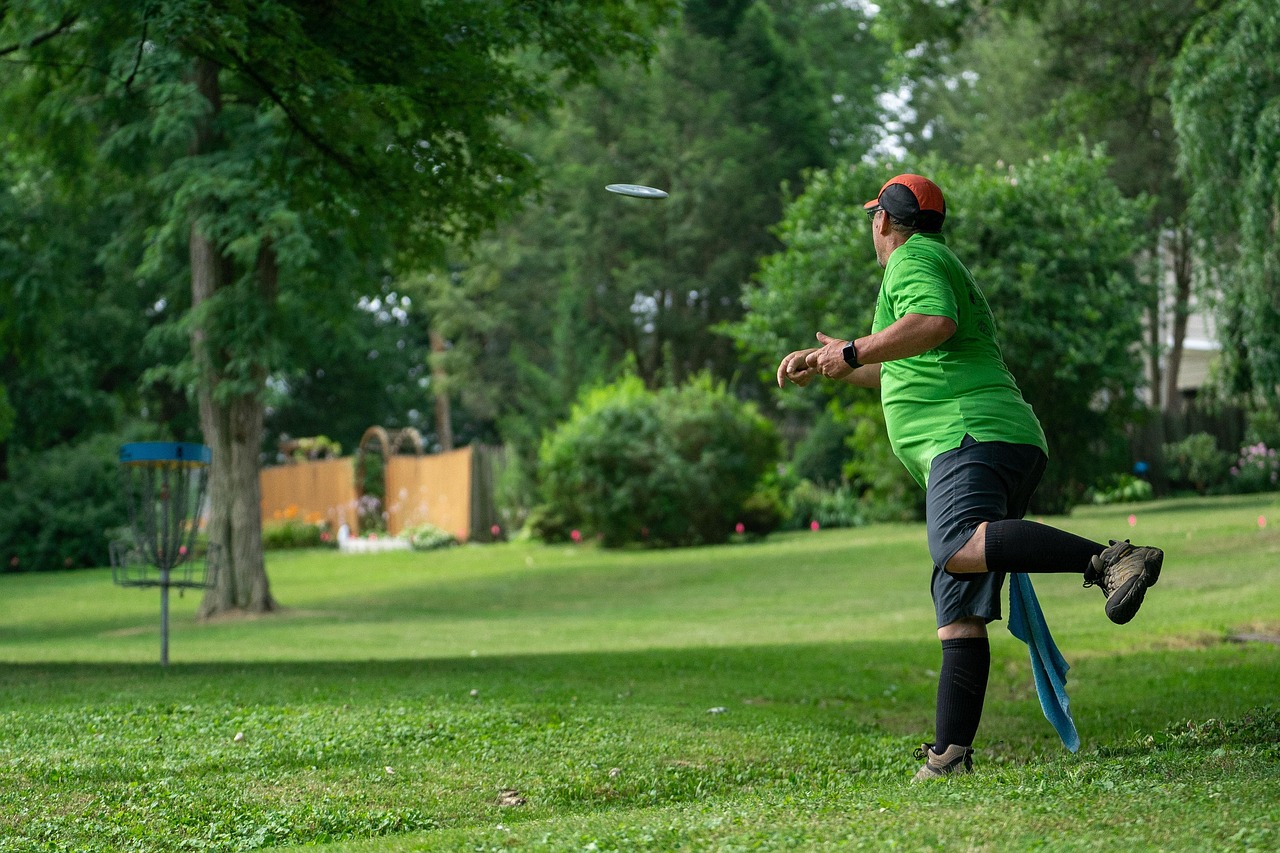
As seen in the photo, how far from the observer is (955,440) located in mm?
4590

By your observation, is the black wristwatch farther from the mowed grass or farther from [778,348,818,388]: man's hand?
the mowed grass

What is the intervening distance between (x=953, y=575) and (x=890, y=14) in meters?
14.0

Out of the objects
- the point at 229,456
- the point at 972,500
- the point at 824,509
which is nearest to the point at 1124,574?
the point at 972,500

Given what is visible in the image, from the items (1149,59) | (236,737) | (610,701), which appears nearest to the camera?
(236,737)

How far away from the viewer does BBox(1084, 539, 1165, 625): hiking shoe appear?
13.6ft

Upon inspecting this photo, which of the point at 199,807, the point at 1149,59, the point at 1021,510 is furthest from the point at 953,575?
the point at 1149,59

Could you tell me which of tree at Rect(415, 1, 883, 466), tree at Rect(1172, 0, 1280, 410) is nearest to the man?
tree at Rect(1172, 0, 1280, 410)

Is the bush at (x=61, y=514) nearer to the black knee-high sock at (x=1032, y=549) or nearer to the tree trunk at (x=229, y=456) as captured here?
the tree trunk at (x=229, y=456)

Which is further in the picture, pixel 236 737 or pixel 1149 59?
pixel 1149 59

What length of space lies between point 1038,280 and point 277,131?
577 inches

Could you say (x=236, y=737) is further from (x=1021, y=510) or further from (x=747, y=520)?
(x=747, y=520)

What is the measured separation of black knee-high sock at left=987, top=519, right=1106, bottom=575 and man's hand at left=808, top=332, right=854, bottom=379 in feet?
2.38

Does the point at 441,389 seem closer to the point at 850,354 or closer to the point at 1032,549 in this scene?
the point at 850,354

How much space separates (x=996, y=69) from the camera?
35.1m
